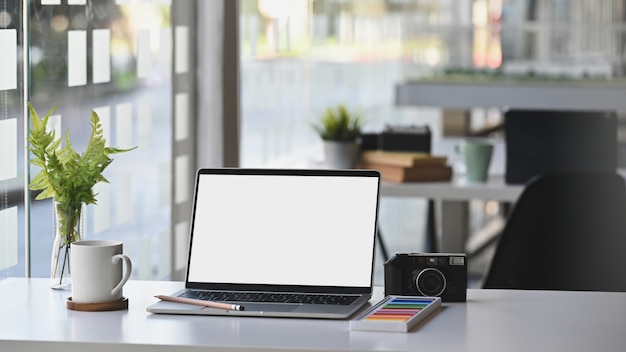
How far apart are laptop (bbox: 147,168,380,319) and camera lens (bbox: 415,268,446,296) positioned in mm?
97

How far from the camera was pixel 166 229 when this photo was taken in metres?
3.69

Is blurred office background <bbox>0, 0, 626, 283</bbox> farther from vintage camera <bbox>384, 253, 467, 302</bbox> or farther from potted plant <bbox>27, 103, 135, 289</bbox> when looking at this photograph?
vintage camera <bbox>384, 253, 467, 302</bbox>

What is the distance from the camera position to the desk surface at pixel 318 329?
1644mm

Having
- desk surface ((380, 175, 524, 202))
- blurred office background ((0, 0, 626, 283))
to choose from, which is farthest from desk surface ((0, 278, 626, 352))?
desk surface ((380, 175, 524, 202))

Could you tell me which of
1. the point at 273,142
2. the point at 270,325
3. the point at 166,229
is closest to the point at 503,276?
the point at 166,229

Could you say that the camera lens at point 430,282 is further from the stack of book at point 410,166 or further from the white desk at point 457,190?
the stack of book at point 410,166

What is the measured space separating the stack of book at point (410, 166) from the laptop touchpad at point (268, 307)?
6.30 feet

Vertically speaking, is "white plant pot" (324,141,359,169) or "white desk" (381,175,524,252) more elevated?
"white plant pot" (324,141,359,169)

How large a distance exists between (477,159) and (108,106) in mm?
1333

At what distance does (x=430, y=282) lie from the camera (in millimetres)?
1984

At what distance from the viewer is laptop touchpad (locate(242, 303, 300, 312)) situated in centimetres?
184

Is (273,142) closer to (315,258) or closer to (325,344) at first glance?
(315,258)

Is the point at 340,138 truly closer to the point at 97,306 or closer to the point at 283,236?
the point at 283,236

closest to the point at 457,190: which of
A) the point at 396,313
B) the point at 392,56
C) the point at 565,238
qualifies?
the point at 565,238
